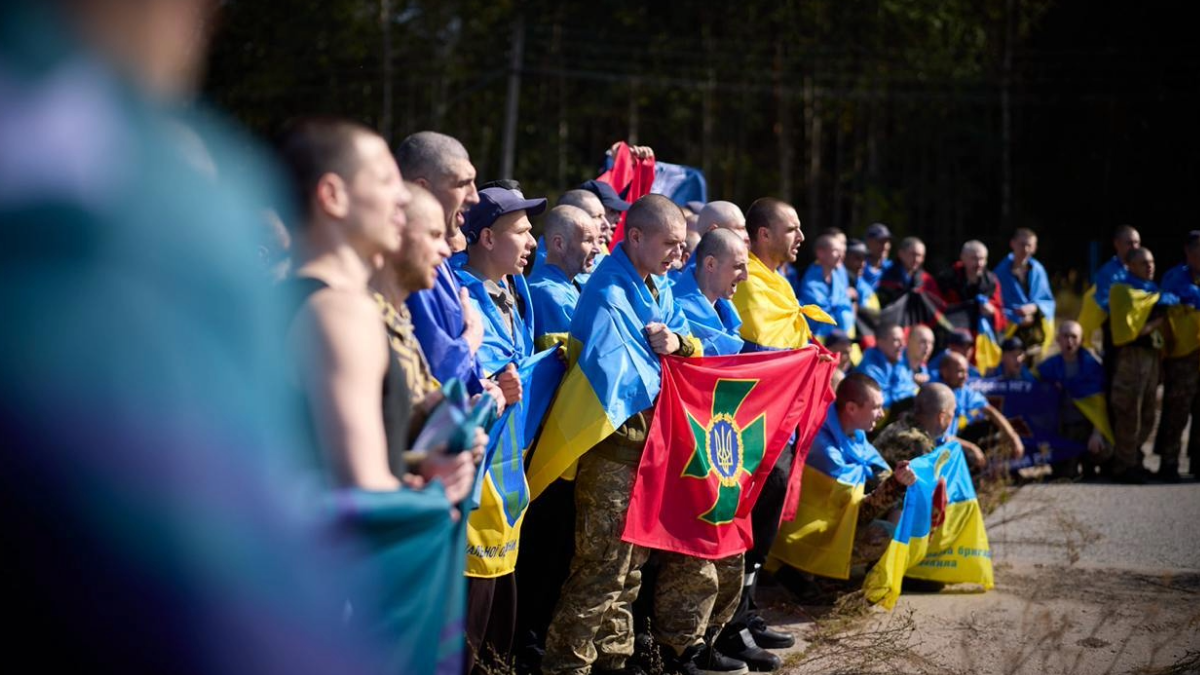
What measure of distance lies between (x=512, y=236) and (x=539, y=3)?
2306 cm

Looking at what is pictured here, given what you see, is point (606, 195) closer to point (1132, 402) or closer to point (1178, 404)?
point (1132, 402)

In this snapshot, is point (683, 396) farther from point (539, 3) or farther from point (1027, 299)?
point (539, 3)

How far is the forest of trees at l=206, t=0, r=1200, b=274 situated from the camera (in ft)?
76.9

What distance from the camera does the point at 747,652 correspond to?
527 centimetres

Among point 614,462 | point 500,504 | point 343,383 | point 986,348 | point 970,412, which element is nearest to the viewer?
point 343,383

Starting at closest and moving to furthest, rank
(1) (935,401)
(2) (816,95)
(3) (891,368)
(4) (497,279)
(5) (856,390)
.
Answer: (4) (497,279) < (5) (856,390) < (1) (935,401) < (3) (891,368) < (2) (816,95)

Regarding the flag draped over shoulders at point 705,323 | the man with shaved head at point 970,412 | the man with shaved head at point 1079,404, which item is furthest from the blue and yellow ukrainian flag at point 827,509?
the man with shaved head at point 1079,404


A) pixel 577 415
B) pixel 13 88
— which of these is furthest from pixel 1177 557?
pixel 13 88

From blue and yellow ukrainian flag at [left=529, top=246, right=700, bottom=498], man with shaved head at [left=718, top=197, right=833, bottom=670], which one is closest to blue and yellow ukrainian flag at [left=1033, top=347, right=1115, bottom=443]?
man with shaved head at [left=718, top=197, right=833, bottom=670]

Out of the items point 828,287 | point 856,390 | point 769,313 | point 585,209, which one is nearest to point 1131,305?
point 828,287

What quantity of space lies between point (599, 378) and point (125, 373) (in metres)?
2.89

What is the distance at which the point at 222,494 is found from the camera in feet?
6.14

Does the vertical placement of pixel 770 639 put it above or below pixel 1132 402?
below

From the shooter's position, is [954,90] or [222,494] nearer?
[222,494]
